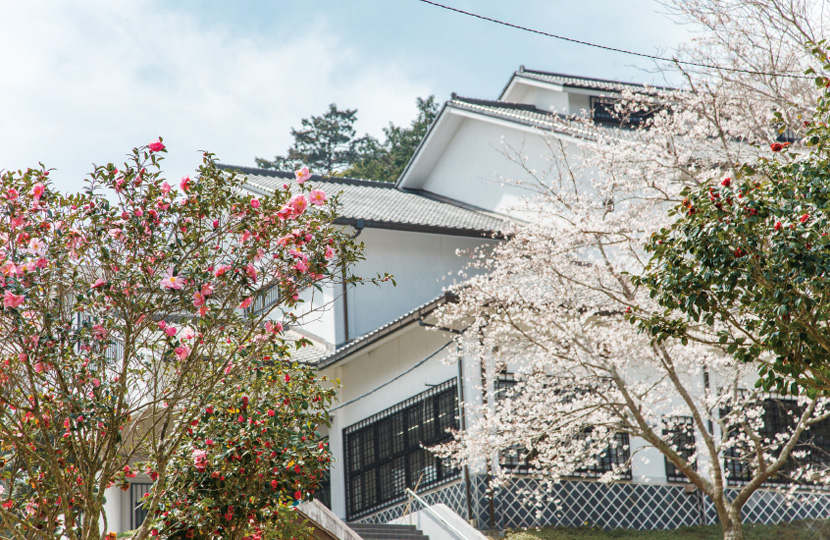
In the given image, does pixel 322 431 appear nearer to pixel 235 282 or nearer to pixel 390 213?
pixel 390 213

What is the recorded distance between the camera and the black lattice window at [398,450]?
51.5 feet

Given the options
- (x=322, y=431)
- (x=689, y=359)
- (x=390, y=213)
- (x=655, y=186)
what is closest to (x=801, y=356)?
(x=655, y=186)

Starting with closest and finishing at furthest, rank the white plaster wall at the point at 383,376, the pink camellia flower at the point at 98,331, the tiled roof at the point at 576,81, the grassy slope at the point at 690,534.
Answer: the pink camellia flower at the point at 98,331 → the grassy slope at the point at 690,534 → the white plaster wall at the point at 383,376 → the tiled roof at the point at 576,81

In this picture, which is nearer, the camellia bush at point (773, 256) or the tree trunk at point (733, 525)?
the camellia bush at point (773, 256)

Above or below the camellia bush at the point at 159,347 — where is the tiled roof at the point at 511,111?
above

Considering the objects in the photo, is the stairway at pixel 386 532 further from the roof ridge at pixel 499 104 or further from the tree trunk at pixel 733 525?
the roof ridge at pixel 499 104

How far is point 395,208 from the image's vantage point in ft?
73.9

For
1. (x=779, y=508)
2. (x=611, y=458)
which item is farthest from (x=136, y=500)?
(x=779, y=508)

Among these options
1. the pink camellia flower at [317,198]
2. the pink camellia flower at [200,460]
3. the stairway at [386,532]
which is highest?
the pink camellia flower at [317,198]

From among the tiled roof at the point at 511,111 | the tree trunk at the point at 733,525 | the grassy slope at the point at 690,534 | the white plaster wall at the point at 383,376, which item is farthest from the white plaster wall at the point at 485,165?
the tree trunk at the point at 733,525

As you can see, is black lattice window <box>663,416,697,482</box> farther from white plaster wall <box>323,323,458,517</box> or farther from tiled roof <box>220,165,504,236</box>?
tiled roof <box>220,165,504,236</box>

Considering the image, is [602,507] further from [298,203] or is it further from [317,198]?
[298,203]

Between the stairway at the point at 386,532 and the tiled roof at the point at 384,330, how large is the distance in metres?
3.52

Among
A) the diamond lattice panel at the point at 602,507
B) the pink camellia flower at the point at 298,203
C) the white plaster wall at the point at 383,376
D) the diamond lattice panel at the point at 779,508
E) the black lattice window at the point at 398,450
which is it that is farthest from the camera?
the white plaster wall at the point at 383,376
